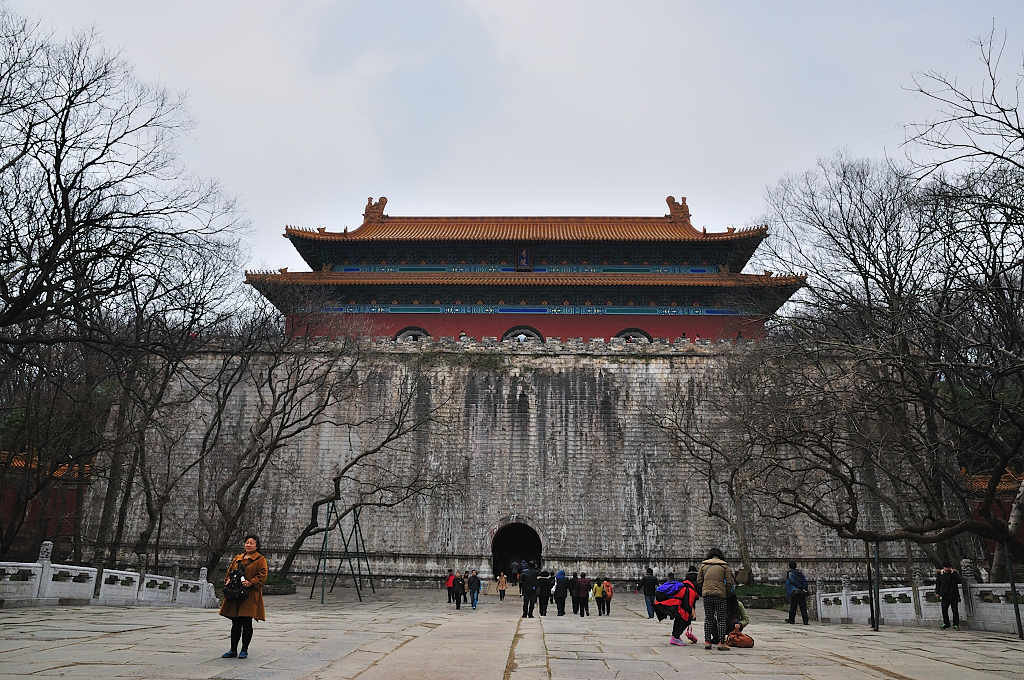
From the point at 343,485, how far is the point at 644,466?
923 centimetres

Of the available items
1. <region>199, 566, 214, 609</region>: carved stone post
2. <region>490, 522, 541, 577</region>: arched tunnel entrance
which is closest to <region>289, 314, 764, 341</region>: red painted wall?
<region>490, 522, 541, 577</region>: arched tunnel entrance

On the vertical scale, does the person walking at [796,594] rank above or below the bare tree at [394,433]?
below

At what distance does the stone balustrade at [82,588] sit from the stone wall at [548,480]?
6.26 metres

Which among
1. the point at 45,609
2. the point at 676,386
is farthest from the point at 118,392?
the point at 676,386

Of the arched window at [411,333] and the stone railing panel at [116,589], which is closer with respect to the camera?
Answer: the stone railing panel at [116,589]

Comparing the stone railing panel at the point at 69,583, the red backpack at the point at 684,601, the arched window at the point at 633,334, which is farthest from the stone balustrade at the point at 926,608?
the stone railing panel at the point at 69,583

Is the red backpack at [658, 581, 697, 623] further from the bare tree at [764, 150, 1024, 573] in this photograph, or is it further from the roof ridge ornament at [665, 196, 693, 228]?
the roof ridge ornament at [665, 196, 693, 228]

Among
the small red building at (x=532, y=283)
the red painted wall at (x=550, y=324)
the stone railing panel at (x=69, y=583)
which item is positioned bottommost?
the stone railing panel at (x=69, y=583)

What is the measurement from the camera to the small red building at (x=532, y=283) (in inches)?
966

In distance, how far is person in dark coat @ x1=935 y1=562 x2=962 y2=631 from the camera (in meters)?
10.9

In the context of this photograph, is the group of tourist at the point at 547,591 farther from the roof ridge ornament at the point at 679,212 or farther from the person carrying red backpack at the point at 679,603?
the roof ridge ornament at the point at 679,212

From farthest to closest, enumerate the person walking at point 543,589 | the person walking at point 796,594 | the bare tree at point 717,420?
the bare tree at point 717,420 → the person walking at point 543,589 → the person walking at point 796,594

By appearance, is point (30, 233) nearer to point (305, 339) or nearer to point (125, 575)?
point (125, 575)

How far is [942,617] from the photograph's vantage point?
11.4m
